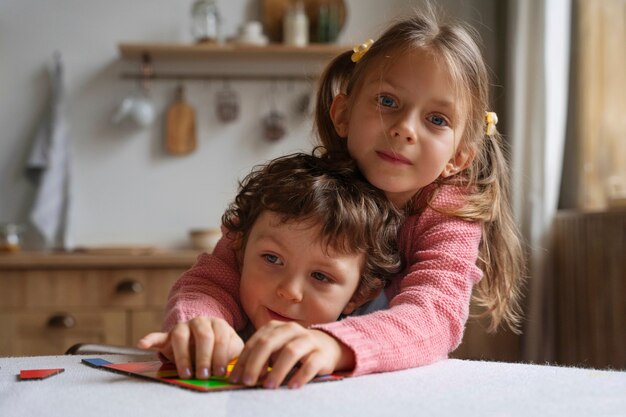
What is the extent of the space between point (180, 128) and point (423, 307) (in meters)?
3.03

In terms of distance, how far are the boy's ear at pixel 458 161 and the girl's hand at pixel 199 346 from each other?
20.1 inches

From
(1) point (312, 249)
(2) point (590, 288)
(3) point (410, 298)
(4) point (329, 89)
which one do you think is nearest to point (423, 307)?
(3) point (410, 298)

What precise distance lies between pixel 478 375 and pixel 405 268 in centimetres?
39

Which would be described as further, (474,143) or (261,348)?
(474,143)

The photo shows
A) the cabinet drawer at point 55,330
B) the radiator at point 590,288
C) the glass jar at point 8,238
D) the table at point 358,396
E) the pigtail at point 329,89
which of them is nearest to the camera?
the table at point 358,396

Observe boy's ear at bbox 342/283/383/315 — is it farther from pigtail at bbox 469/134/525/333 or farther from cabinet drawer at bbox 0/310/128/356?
cabinet drawer at bbox 0/310/128/356

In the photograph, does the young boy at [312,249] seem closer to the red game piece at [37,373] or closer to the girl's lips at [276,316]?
the girl's lips at [276,316]

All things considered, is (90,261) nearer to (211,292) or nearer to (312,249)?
(211,292)

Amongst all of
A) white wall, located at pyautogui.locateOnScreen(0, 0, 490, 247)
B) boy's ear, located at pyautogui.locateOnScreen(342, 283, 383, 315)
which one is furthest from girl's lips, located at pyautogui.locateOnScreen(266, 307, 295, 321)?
white wall, located at pyautogui.locateOnScreen(0, 0, 490, 247)

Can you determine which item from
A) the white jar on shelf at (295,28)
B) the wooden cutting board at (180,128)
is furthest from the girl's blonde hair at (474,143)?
the wooden cutting board at (180,128)

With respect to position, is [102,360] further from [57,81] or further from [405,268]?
[57,81]

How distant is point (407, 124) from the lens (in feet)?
3.57

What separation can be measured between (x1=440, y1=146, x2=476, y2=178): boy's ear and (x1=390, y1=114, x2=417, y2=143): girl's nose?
0.42 ft

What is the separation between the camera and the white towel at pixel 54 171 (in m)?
3.64
